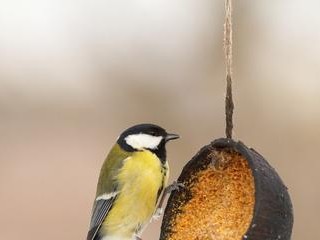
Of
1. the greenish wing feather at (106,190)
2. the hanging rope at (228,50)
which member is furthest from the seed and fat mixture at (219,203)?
the greenish wing feather at (106,190)

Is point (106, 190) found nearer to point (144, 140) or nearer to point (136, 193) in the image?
point (136, 193)

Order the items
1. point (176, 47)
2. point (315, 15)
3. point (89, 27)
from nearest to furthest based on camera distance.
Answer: point (315, 15) < point (176, 47) < point (89, 27)

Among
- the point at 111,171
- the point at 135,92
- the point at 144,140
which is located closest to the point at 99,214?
the point at 111,171

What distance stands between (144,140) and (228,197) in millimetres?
540

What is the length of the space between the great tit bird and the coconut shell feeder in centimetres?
21

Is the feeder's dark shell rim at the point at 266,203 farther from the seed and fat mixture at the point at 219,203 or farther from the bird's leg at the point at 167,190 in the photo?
the bird's leg at the point at 167,190

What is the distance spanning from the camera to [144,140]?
11.2 feet

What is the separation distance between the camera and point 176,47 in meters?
9.98

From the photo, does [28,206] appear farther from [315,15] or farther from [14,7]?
[14,7]

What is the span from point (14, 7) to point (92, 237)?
8.66 meters

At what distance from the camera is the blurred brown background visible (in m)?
7.44

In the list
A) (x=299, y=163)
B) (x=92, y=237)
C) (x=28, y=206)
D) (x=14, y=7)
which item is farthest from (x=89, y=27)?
(x=92, y=237)

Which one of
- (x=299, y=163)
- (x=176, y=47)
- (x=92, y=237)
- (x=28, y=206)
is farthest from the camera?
(x=176, y=47)

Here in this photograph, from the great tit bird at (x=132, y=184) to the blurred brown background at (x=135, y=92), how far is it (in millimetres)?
3128
